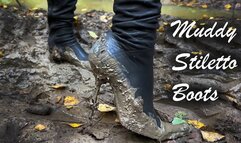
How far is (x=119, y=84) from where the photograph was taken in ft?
5.83

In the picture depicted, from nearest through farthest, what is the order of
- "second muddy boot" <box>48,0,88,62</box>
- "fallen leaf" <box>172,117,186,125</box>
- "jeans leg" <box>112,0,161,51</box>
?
"jeans leg" <box>112,0,161,51</box>
"fallen leaf" <box>172,117,186,125</box>
"second muddy boot" <box>48,0,88,62</box>

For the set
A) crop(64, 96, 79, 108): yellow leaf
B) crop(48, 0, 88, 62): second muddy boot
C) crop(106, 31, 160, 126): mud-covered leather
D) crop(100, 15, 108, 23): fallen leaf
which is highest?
crop(106, 31, 160, 126): mud-covered leather

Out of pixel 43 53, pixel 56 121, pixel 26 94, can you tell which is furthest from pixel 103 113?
pixel 43 53

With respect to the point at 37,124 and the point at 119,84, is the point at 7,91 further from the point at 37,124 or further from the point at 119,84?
the point at 119,84

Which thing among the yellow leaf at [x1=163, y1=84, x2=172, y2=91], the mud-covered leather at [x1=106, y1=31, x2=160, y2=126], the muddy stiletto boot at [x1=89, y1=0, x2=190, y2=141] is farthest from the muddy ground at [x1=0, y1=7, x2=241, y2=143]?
the mud-covered leather at [x1=106, y1=31, x2=160, y2=126]

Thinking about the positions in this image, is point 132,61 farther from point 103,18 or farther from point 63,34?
point 103,18

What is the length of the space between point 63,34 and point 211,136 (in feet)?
4.37

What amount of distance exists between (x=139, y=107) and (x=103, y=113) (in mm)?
388

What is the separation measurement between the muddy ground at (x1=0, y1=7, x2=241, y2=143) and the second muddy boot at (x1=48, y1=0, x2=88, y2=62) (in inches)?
3.3

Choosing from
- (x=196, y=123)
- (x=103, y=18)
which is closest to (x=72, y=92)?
(x=196, y=123)

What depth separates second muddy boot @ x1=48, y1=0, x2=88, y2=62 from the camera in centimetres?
271

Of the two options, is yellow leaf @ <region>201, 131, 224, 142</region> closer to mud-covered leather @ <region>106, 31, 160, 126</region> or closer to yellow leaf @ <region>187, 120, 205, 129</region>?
yellow leaf @ <region>187, 120, 205, 129</region>

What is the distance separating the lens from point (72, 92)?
2.43 metres

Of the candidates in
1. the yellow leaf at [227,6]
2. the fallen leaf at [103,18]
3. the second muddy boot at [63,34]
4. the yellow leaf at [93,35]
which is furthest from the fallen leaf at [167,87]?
the yellow leaf at [227,6]
